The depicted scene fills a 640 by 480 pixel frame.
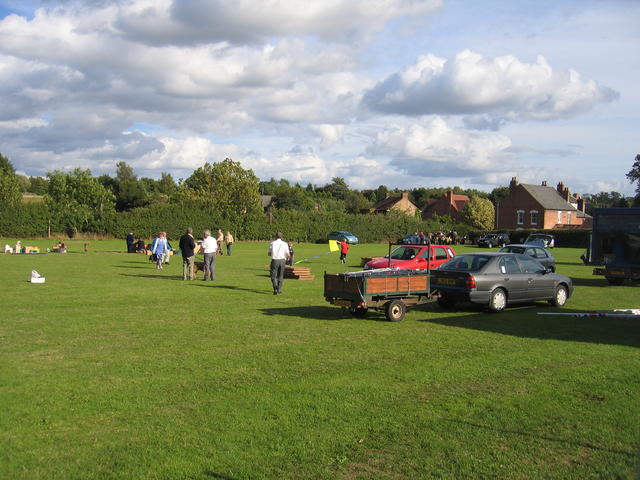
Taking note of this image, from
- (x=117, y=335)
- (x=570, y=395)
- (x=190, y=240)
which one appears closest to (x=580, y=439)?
(x=570, y=395)

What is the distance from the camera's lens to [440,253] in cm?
2325

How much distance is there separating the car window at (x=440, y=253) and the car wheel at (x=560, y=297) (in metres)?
6.75

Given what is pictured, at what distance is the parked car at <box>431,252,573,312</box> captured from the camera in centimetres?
1470

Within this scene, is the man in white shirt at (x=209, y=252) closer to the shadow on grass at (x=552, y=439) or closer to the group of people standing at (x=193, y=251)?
the group of people standing at (x=193, y=251)

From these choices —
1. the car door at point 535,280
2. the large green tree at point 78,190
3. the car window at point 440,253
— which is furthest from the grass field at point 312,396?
the large green tree at point 78,190

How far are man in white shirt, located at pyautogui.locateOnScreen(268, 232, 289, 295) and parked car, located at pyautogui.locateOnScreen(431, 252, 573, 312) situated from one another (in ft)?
15.0

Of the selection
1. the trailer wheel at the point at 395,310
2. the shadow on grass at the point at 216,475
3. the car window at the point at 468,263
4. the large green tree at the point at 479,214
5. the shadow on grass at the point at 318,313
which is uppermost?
the large green tree at the point at 479,214

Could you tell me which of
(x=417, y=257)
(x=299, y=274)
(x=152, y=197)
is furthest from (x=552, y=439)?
(x=152, y=197)

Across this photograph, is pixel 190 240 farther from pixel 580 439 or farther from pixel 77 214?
pixel 77 214

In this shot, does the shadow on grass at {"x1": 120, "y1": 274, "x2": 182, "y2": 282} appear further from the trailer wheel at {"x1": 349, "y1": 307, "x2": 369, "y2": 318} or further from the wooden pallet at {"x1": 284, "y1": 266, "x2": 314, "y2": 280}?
the trailer wheel at {"x1": 349, "y1": 307, "x2": 369, "y2": 318}

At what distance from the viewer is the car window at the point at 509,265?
15.4m

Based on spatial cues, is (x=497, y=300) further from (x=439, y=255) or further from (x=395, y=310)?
(x=439, y=255)

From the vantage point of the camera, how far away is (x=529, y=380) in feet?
26.7

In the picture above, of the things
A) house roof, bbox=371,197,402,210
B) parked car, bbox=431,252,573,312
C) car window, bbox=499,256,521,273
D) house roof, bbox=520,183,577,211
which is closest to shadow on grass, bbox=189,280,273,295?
parked car, bbox=431,252,573,312
